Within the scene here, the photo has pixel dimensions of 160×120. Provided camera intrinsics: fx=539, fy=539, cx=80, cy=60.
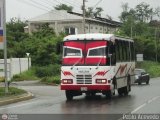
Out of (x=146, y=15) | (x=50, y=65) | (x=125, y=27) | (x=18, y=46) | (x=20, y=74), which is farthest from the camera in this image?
(x=146, y=15)

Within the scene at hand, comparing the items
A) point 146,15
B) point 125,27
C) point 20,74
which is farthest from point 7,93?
point 146,15

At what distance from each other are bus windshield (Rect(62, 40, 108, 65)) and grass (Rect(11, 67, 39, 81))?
85.4 ft

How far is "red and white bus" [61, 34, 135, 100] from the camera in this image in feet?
82.7

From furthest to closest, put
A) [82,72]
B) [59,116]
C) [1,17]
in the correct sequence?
[1,17] < [82,72] < [59,116]

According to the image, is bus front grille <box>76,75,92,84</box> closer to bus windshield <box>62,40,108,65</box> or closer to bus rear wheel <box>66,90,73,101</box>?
bus windshield <box>62,40,108,65</box>

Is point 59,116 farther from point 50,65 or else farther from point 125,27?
point 125,27

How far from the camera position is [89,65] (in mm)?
25312

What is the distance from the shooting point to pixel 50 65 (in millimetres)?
57250

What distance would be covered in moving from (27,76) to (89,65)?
2891 centimetres

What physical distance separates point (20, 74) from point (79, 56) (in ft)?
94.3

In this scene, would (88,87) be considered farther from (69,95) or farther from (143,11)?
(143,11)

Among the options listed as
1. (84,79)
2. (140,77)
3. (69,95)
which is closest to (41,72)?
(140,77)

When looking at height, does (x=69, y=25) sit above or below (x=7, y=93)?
above

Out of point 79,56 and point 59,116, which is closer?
point 59,116
